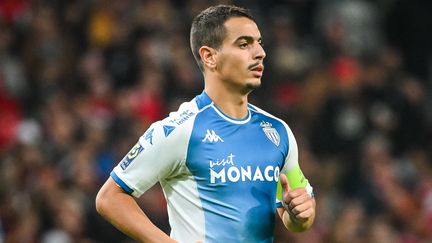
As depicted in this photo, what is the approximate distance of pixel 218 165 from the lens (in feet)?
15.5

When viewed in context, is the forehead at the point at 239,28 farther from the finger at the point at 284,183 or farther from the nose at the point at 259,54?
the finger at the point at 284,183

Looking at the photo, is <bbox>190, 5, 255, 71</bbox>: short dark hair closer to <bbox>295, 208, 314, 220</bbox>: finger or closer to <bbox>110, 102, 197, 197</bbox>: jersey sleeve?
<bbox>110, 102, 197, 197</bbox>: jersey sleeve

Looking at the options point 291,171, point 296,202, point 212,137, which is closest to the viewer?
point 296,202

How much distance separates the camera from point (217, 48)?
16.1 ft

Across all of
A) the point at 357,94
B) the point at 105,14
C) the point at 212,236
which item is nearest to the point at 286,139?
the point at 212,236

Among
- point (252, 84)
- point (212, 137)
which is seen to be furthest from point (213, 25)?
point (212, 137)

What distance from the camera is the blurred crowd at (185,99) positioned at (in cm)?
972

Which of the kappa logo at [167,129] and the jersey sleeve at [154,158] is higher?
the kappa logo at [167,129]

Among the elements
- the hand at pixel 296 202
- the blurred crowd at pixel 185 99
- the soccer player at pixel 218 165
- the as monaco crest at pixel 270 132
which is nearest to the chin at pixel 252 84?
the soccer player at pixel 218 165

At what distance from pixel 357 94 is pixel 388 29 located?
7.10 feet

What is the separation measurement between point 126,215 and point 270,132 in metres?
0.86

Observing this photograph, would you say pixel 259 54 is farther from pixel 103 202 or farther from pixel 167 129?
pixel 103 202

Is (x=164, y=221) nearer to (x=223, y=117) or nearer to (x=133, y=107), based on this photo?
(x=133, y=107)

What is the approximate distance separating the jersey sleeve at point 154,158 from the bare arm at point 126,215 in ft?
0.17
